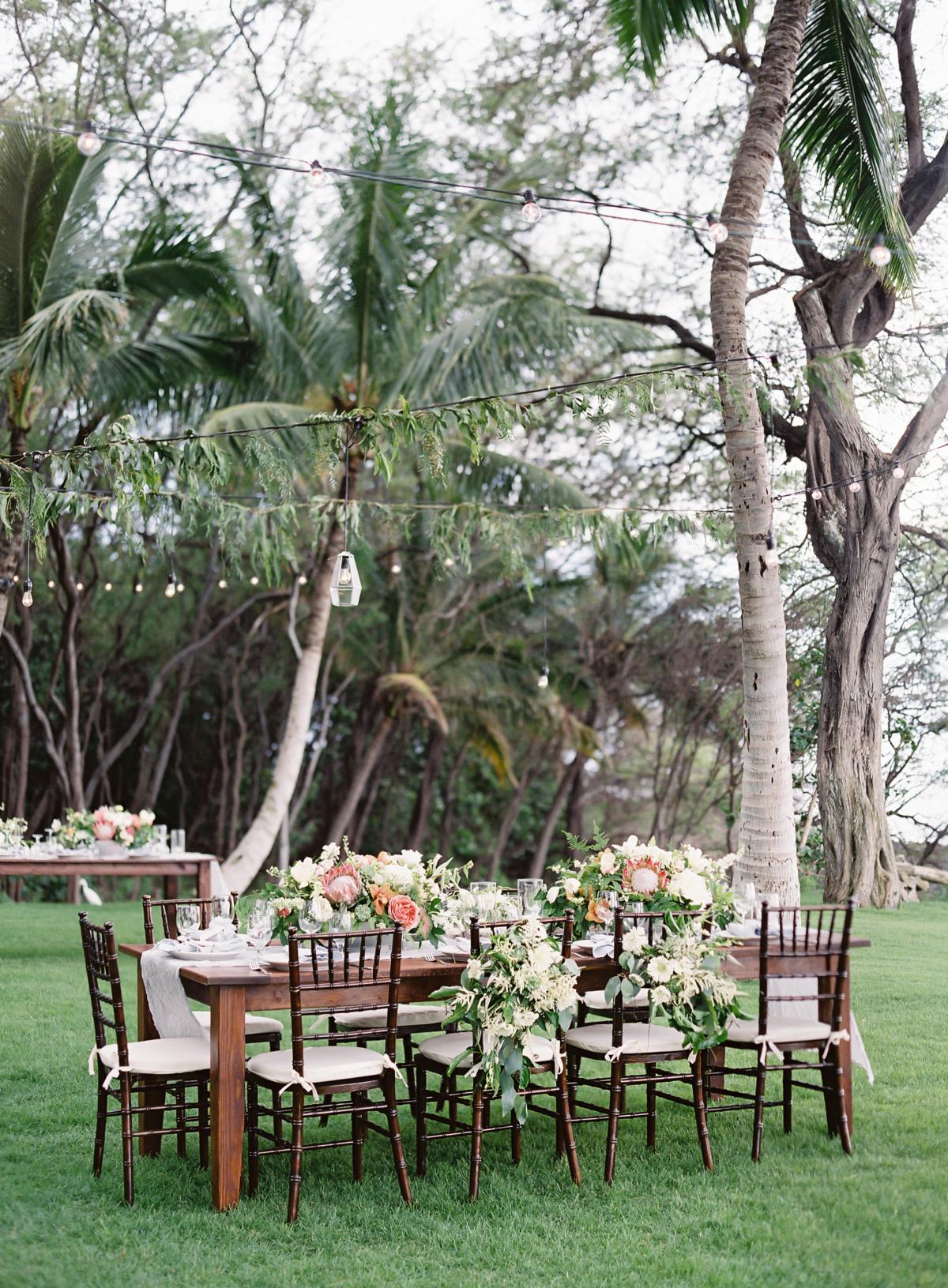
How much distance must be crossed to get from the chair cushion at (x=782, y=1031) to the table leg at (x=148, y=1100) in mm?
2173

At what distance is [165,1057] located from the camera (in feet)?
14.9

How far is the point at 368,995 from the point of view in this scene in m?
4.53

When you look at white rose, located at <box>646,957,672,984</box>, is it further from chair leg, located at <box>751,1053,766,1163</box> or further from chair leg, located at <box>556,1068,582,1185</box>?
chair leg, located at <box>751,1053,766,1163</box>

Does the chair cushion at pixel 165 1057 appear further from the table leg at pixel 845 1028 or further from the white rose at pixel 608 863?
the table leg at pixel 845 1028

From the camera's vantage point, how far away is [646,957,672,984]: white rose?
15.3 feet

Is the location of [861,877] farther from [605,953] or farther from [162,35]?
[162,35]

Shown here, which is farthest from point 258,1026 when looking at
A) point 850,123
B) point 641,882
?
point 850,123

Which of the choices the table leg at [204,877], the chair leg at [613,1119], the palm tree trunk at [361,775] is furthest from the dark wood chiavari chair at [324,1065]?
the palm tree trunk at [361,775]

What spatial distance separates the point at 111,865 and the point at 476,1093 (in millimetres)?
5626

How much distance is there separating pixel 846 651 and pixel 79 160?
7777 millimetres

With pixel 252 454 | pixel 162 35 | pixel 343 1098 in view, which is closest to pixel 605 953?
pixel 343 1098

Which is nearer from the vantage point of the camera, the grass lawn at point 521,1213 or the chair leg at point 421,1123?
the grass lawn at point 521,1213

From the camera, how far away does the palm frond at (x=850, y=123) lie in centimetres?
777

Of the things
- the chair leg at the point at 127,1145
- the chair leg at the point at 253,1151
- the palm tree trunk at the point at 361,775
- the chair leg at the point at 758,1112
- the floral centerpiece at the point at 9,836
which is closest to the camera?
the chair leg at the point at 127,1145
